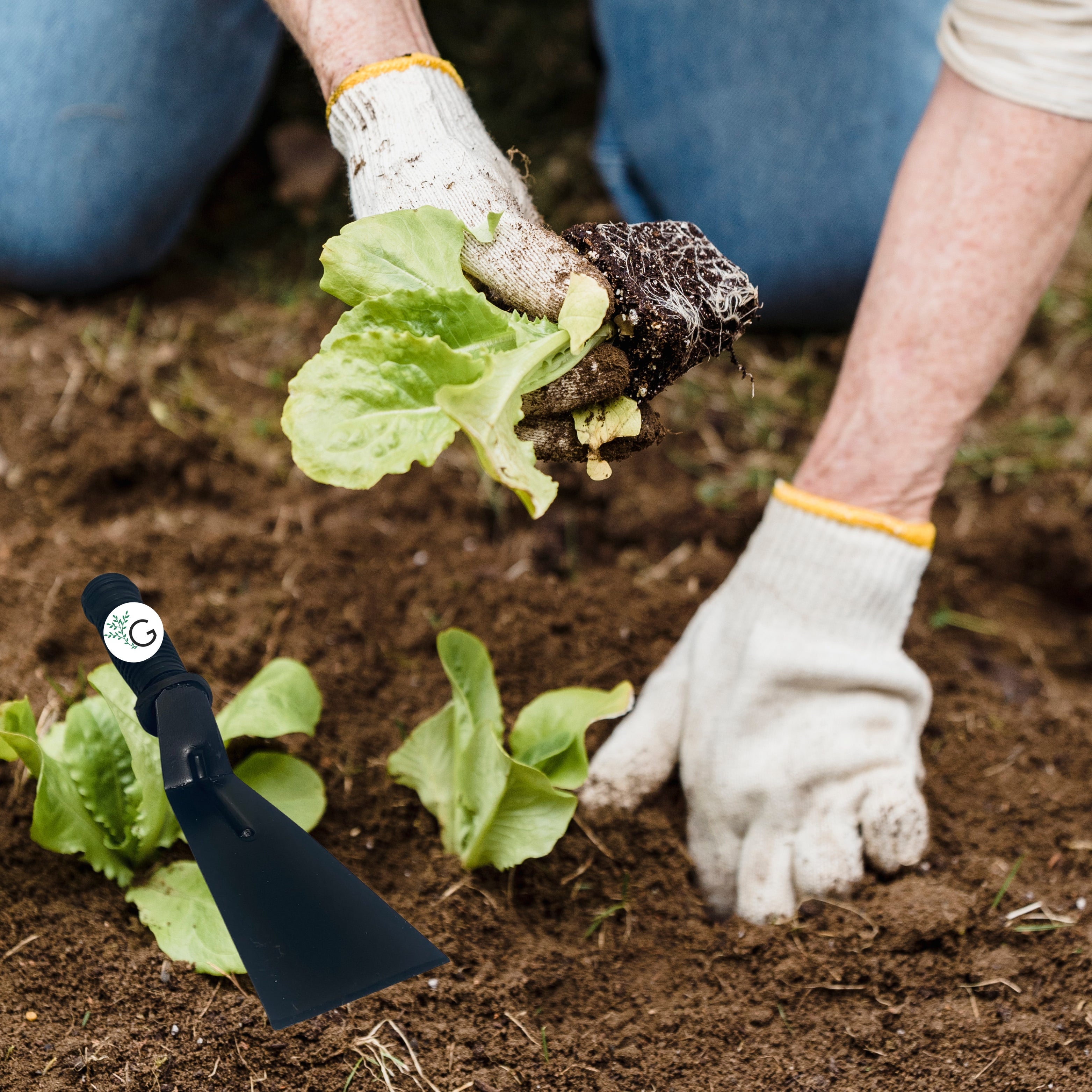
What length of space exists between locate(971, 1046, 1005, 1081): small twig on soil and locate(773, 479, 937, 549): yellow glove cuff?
2.28ft

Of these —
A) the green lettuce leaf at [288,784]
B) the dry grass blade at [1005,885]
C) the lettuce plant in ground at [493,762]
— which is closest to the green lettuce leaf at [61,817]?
the green lettuce leaf at [288,784]

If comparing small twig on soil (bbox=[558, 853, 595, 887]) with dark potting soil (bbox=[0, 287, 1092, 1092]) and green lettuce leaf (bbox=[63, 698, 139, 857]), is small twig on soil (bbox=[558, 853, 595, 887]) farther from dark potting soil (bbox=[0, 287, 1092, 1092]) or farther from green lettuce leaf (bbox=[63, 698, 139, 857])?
green lettuce leaf (bbox=[63, 698, 139, 857])

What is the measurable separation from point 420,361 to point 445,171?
1.08ft

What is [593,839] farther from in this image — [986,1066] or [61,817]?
[61,817]

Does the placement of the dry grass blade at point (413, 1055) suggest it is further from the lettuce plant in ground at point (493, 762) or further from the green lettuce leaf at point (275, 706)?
the green lettuce leaf at point (275, 706)

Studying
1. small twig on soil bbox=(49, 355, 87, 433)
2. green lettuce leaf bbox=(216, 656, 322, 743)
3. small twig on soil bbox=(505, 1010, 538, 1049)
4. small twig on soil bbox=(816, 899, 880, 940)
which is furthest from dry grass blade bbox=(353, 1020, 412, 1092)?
small twig on soil bbox=(49, 355, 87, 433)

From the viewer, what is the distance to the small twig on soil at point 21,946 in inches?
45.1

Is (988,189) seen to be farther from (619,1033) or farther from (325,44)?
(619,1033)

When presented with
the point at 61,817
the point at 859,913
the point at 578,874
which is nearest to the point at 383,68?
the point at 61,817

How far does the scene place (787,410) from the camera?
7.72 feet

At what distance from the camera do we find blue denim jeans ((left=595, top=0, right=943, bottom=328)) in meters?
2.35

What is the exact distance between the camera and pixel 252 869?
3.31ft

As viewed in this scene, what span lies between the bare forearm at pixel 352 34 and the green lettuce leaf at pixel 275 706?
32.0 inches

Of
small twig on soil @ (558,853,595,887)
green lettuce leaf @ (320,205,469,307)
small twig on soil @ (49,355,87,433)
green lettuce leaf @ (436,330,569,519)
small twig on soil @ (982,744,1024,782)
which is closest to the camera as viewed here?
green lettuce leaf @ (436,330,569,519)
